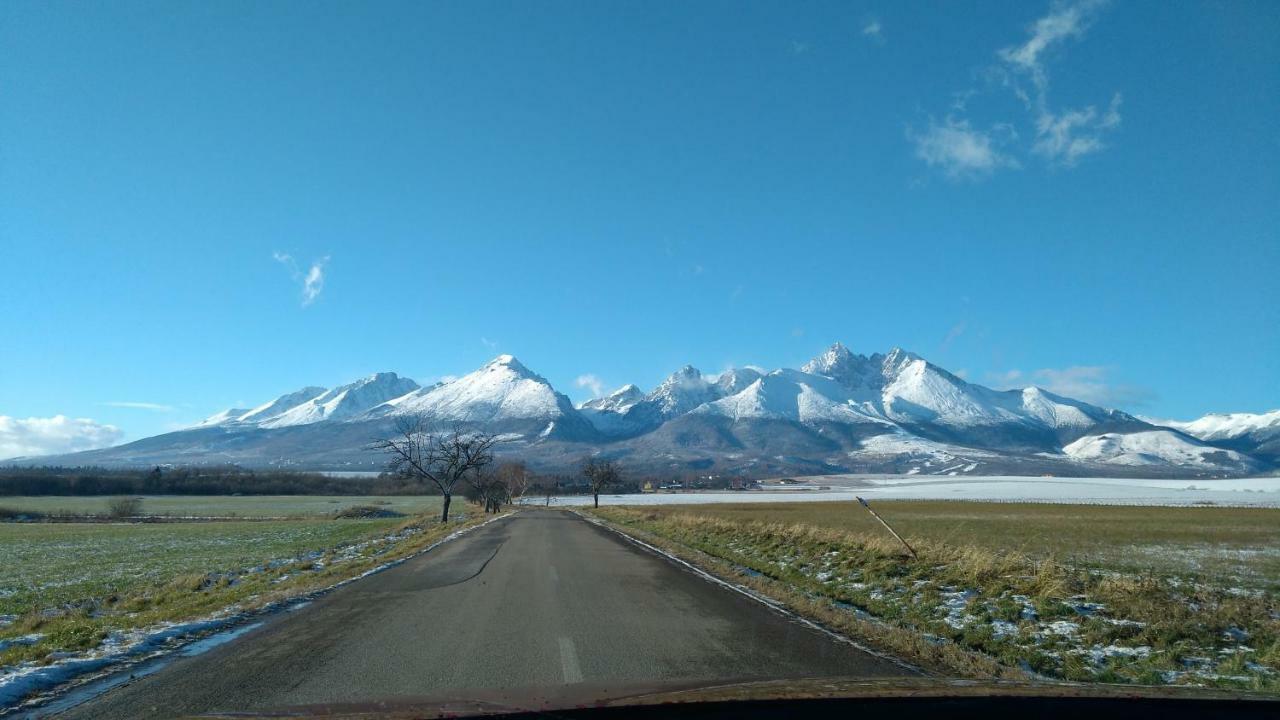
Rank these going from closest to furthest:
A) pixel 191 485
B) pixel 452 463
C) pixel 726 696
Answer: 1. pixel 726 696
2. pixel 452 463
3. pixel 191 485

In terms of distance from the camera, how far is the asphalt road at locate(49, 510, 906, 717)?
621 centimetres

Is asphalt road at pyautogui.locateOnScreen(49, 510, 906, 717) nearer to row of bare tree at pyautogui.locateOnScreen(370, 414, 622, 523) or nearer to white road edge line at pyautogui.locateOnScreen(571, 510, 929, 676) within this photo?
white road edge line at pyautogui.locateOnScreen(571, 510, 929, 676)

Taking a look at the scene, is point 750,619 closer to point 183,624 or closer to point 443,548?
point 183,624

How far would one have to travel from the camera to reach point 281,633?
30.7 feet

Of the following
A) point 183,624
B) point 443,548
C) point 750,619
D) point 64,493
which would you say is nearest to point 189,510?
point 64,493

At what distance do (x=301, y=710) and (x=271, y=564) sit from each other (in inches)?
801

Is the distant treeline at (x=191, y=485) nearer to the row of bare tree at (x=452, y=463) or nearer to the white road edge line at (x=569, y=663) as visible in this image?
the row of bare tree at (x=452, y=463)

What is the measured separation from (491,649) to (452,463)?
40920 millimetres

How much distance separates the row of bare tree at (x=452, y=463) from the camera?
4703 cm

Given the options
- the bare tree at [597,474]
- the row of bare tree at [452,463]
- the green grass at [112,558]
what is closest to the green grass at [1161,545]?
the green grass at [112,558]

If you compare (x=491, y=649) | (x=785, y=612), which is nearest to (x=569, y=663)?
(x=491, y=649)

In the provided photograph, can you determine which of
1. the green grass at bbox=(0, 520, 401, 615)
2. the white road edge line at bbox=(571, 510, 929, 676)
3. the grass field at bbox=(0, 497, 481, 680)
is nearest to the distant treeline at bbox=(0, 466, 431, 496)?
the green grass at bbox=(0, 520, 401, 615)

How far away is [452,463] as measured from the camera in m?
47.2

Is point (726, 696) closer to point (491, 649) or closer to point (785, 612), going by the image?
point (491, 649)
